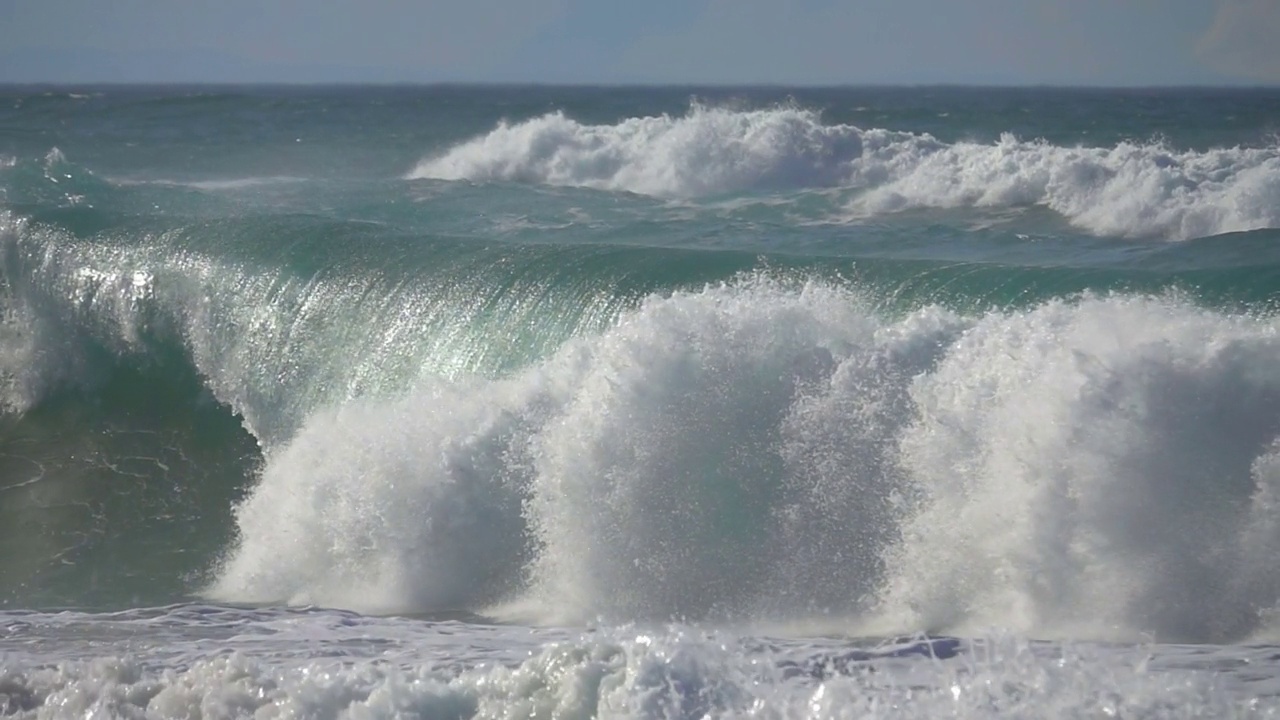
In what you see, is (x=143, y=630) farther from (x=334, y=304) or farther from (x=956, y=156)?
(x=956, y=156)

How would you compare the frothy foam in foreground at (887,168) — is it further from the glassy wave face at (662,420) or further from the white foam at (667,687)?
the white foam at (667,687)

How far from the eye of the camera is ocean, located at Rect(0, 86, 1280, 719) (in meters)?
5.18

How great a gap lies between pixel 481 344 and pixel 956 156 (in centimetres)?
1244

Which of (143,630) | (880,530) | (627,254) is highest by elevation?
(627,254)

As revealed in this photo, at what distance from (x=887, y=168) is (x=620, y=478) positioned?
46.9 feet

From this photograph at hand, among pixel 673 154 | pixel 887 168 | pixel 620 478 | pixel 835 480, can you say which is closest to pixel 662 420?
pixel 620 478

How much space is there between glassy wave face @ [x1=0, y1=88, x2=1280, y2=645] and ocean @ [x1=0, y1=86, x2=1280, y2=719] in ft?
0.08

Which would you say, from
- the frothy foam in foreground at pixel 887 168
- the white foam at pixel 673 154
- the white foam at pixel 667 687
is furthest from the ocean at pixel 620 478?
the white foam at pixel 673 154

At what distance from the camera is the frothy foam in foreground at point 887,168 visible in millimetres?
15398

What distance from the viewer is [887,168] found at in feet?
68.4

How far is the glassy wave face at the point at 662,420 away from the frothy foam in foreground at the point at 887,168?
131 mm

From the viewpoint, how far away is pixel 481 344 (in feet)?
32.1

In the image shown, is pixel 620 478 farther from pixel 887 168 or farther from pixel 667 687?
pixel 887 168

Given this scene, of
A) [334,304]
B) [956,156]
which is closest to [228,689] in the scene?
[334,304]
